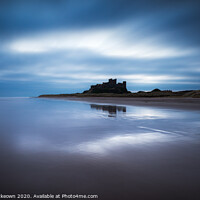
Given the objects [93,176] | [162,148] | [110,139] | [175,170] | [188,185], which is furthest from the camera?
[110,139]

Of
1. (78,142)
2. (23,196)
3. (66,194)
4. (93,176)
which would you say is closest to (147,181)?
(93,176)

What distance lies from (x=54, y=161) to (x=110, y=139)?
2.40 meters

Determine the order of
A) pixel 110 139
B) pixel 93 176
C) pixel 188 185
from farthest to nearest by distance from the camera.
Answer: pixel 110 139 → pixel 93 176 → pixel 188 185

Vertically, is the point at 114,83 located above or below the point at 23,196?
above

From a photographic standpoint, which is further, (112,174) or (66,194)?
(112,174)

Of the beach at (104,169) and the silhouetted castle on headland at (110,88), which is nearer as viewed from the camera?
the beach at (104,169)

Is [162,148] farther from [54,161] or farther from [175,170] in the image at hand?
[54,161]

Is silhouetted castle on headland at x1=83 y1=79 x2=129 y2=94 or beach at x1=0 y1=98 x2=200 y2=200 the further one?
silhouetted castle on headland at x1=83 y1=79 x2=129 y2=94

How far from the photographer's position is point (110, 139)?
5.77 metres

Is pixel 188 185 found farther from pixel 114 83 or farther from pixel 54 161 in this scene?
pixel 114 83

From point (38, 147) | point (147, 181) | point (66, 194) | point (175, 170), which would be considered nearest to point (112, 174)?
point (147, 181)

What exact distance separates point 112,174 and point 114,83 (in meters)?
171

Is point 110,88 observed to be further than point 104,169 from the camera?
Yes

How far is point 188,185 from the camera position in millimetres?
2736
